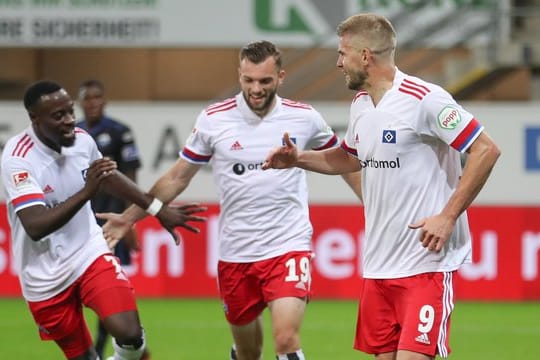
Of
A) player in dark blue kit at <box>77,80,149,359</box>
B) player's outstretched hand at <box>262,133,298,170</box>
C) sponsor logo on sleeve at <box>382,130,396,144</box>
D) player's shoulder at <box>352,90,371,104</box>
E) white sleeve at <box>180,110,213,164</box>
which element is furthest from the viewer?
player in dark blue kit at <box>77,80,149,359</box>

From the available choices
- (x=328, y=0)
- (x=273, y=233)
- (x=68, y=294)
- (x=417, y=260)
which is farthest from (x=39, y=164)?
(x=328, y=0)

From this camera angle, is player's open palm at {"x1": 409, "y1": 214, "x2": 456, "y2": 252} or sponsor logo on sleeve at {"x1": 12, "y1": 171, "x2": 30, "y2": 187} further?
sponsor logo on sleeve at {"x1": 12, "y1": 171, "x2": 30, "y2": 187}

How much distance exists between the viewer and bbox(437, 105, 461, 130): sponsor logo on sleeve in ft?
19.8

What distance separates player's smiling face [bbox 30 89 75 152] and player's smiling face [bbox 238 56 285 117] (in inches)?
45.2

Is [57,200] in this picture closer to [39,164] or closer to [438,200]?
[39,164]

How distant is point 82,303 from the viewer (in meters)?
7.39

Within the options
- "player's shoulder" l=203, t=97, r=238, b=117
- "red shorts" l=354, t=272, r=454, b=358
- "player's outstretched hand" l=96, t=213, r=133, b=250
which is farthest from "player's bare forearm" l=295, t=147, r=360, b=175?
"player's outstretched hand" l=96, t=213, r=133, b=250

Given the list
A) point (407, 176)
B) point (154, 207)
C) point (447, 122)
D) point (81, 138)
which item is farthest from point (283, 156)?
point (81, 138)

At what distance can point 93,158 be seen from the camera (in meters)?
7.57

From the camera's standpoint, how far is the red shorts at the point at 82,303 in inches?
284

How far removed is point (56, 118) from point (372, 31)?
2012 millimetres

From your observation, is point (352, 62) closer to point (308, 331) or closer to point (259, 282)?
point (259, 282)

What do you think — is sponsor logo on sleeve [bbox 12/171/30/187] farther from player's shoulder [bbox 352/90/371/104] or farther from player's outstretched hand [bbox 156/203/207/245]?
player's shoulder [bbox 352/90/371/104]

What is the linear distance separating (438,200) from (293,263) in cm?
173
